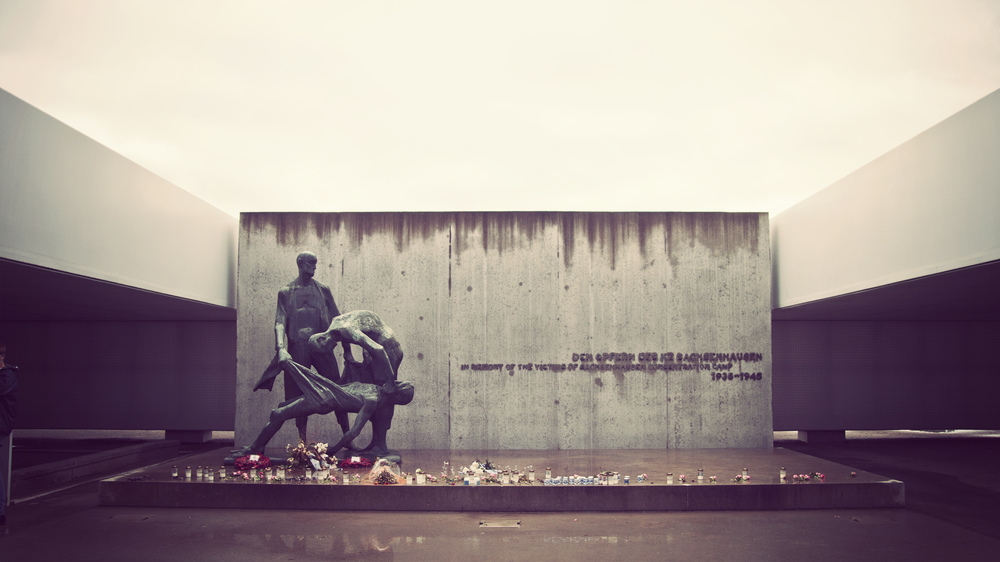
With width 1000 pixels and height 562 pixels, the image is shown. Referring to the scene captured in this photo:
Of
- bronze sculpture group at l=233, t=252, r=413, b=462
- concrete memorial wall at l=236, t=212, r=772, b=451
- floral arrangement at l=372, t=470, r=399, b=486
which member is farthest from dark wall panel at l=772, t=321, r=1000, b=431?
floral arrangement at l=372, t=470, r=399, b=486

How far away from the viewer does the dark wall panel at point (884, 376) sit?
13.7 metres


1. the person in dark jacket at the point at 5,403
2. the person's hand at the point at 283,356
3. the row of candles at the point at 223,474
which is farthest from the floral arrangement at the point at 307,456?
the person in dark jacket at the point at 5,403

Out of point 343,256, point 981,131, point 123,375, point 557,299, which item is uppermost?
point 981,131

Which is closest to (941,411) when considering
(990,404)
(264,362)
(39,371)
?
(990,404)

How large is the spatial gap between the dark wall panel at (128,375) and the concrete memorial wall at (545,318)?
3061mm

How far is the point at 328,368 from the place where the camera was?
8328mm

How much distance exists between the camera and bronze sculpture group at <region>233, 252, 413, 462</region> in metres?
7.80

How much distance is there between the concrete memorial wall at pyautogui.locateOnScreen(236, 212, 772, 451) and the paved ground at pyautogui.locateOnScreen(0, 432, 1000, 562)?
3.80 m

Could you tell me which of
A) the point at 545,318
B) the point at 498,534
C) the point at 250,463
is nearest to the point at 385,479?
the point at 498,534

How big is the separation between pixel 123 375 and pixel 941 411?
17616mm

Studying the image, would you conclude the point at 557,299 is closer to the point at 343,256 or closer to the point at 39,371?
the point at 343,256

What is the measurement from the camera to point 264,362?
36.1ft

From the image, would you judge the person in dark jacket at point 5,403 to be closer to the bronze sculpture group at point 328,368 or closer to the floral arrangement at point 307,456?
the bronze sculpture group at point 328,368

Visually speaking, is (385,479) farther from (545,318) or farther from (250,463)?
(545,318)
